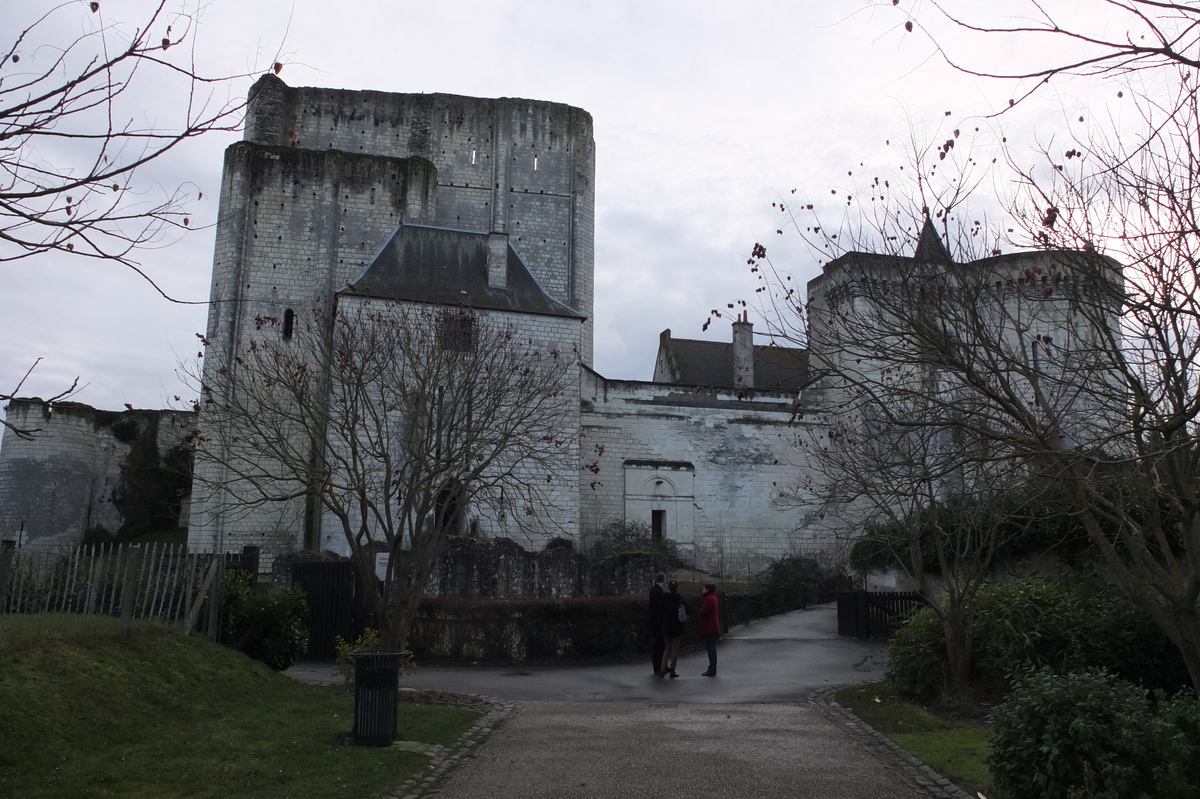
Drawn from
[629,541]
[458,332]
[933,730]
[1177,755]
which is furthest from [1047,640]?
[629,541]

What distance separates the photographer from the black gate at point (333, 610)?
1509cm

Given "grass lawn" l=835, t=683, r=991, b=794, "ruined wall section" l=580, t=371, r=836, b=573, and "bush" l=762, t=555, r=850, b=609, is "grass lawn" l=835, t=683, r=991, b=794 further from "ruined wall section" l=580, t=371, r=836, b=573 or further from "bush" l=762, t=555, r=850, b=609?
"ruined wall section" l=580, t=371, r=836, b=573

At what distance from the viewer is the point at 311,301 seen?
107 ft

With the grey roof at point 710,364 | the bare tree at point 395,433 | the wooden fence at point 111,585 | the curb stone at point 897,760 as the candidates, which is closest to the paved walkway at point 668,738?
the curb stone at point 897,760

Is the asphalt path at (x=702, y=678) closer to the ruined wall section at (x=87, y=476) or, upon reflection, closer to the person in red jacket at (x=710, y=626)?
the person in red jacket at (x=710, y=626)

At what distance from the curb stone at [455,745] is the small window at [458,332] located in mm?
5816

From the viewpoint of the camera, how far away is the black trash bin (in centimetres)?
812

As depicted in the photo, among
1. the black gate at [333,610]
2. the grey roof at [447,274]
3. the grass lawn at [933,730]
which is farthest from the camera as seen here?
the grey roof at [447,274]

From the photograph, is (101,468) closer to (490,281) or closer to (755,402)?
(490,281)

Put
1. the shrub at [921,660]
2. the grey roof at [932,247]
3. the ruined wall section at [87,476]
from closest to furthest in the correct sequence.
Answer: the grey roof at [932,247] → the shrub at [921,660] → the ruined wall section at [87,476]

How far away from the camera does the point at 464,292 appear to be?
27.1m

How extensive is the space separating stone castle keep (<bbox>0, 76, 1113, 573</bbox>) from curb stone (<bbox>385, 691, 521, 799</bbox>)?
638 inches

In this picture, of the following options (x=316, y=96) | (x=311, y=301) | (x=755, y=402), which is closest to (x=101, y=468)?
(x=311, y=301)

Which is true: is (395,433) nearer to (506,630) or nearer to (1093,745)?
(506,630)
